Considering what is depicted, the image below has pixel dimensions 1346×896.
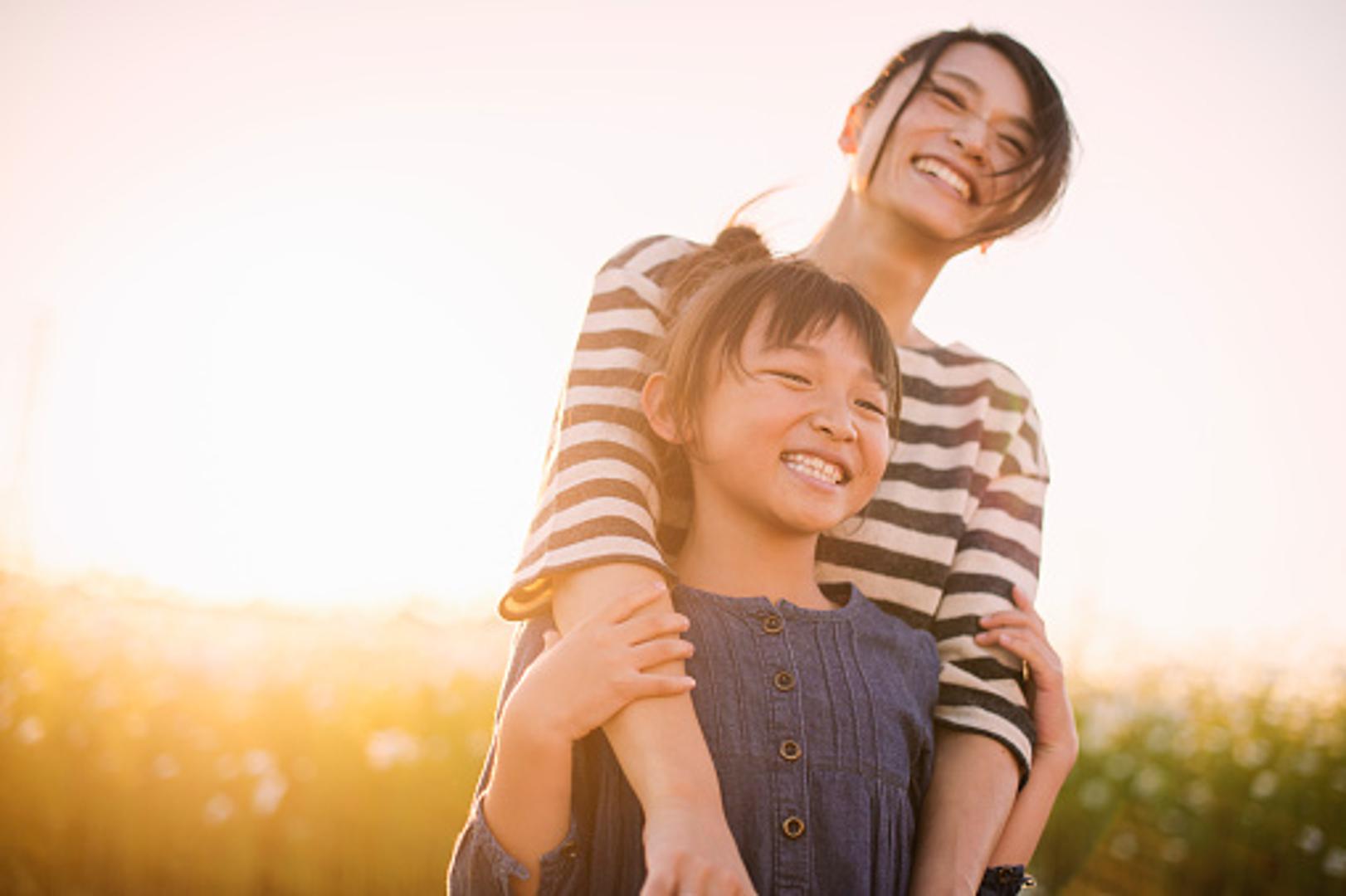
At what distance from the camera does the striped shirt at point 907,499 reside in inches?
73.5

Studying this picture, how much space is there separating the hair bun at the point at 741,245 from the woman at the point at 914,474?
3.3 inches

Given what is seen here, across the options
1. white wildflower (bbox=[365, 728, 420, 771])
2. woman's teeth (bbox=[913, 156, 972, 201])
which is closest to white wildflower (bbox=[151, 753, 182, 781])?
white wildflower (bbox=[365, 728, 420, 771])

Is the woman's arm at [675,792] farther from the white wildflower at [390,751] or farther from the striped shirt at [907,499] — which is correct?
the white wildflower at [390,751]

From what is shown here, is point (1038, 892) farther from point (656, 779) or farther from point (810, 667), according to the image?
point (656, 779)

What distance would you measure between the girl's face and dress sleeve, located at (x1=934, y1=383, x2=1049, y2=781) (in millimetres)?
342

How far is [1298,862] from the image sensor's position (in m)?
4.50

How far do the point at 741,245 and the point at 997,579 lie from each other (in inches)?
33.2

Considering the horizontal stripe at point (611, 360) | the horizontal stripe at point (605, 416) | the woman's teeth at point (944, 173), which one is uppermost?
the woman's teeth at point (944, 173)

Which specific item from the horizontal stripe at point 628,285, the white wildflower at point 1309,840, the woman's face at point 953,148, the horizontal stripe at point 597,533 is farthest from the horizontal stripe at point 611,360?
the white wildflower at point 1309,840

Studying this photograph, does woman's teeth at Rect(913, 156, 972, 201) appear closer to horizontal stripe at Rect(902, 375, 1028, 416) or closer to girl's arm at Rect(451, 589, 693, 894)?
horizontal stripe at Rect(902, 375, 1028, 416)

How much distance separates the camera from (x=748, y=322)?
1.98 meters

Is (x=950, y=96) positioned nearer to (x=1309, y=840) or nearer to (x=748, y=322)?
(x=748, y=322)

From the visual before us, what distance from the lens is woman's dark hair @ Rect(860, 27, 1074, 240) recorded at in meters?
2.49

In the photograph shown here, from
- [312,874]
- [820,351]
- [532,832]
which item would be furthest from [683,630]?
[312,874]
